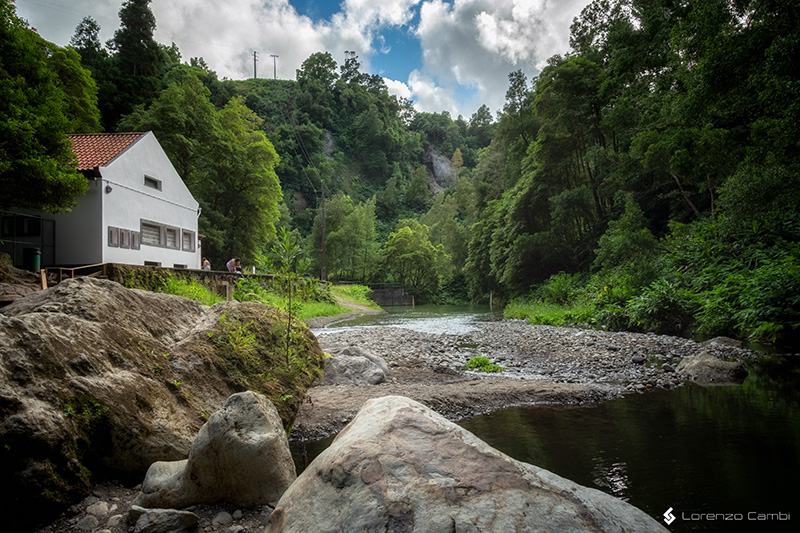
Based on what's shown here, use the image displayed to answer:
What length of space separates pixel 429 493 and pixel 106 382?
301 centimetres

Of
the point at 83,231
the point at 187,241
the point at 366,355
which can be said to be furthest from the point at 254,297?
the point at 187,241

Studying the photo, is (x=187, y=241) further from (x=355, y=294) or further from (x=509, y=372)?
(x=509, y=372)

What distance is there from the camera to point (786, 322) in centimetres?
1023

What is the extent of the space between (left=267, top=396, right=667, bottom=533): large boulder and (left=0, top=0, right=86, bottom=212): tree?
51.3ft

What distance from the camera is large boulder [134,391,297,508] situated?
10.3 ft

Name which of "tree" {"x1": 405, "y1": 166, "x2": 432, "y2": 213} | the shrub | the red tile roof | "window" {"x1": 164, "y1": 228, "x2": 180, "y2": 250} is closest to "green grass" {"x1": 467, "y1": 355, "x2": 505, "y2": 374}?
the shrub

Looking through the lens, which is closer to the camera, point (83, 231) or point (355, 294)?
point (83, 231)

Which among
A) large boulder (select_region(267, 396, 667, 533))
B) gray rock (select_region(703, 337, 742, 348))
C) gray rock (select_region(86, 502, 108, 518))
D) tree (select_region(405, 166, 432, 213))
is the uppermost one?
tree (select_region(405, 166, 432, 213))

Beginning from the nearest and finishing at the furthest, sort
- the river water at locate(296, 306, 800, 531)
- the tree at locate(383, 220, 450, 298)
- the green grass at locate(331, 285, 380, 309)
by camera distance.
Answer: the river water at locate(296, 306, 800, 531)
the green grass at locate(331, 285, 380, 309)
the tree at locate(383, 220, 450, 298)

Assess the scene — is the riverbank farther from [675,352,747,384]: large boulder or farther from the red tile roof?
the red tile roof

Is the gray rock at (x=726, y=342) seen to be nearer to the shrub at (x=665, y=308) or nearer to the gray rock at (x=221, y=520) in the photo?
the shrub at (x=665, y=308)

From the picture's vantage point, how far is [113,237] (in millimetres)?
18703

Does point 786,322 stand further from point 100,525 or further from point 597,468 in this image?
point 100,525

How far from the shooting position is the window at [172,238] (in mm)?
23500
